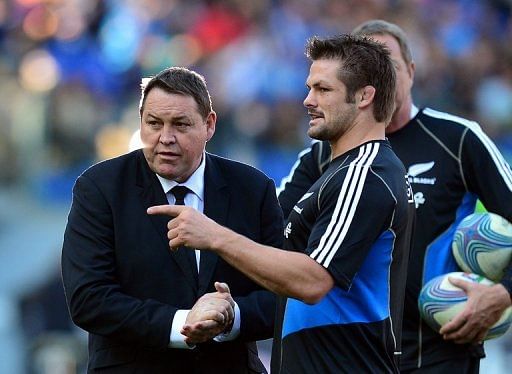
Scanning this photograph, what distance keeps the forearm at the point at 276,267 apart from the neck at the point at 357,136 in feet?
1.96

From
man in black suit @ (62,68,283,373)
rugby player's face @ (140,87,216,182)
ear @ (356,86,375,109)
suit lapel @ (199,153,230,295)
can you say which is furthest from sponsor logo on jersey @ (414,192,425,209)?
rugby player's face @ (140,87,216,182)

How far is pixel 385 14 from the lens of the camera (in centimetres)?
1466

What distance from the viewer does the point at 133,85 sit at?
12.9 meters

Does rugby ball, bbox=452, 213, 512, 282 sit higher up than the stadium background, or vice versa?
the stadium background

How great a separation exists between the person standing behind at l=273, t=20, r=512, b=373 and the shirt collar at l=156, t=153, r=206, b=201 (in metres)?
1.06

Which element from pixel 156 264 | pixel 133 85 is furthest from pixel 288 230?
pixel 133 85

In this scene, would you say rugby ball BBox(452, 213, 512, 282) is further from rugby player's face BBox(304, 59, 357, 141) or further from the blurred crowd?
the blurred crowd

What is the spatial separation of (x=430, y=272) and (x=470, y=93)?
757cm

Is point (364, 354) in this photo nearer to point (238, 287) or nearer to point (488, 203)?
point (238, 287)

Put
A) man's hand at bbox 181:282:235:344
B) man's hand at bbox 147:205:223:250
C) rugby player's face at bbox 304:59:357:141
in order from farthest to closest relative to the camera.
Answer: rugby player's face at bbox 304:59:357:141, man's hand at bbox 181:282:235:344, man's hand at bbox 147:205:223:250

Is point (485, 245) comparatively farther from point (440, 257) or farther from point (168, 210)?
point (168, 210)

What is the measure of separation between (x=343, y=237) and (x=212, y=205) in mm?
909

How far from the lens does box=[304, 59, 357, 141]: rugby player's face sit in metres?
5.07

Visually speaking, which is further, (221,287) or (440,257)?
(440,257)
